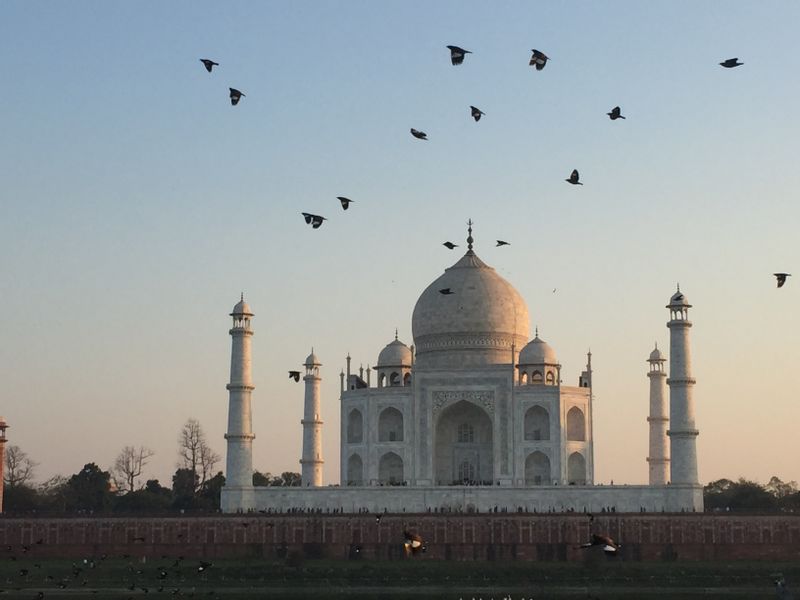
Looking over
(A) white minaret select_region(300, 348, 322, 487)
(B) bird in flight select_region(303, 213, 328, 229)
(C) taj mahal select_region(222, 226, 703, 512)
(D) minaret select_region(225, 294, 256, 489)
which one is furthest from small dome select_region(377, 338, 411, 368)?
(B) bird in flight select_region(303, 213, 328, 229)

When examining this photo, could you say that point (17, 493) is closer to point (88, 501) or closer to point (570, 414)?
point (88, 501)

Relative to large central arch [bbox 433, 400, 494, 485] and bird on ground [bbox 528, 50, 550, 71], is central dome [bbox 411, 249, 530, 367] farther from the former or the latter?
bird on ground [bbox 528, 50, 550, 71]

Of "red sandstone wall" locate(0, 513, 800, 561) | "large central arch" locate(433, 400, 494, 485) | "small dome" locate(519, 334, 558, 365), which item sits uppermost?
"small dome" locate(519, 334, 558, 365)

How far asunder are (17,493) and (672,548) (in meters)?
37.7

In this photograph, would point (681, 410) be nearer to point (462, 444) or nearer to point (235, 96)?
point (462, 444)

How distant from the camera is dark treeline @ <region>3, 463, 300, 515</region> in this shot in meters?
77.4

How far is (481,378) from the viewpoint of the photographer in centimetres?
6894

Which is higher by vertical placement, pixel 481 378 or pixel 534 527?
pixel 481 378

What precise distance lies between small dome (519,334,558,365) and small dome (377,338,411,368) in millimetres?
5743

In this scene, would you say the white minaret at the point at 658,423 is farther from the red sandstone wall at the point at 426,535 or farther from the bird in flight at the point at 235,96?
the bird in flight at the point at 235,96

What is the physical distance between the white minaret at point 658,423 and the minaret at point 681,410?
768 cm

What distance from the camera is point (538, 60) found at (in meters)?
31.7

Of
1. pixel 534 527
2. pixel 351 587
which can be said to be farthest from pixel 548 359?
pixel 351 587

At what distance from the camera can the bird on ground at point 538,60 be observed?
103 ft
